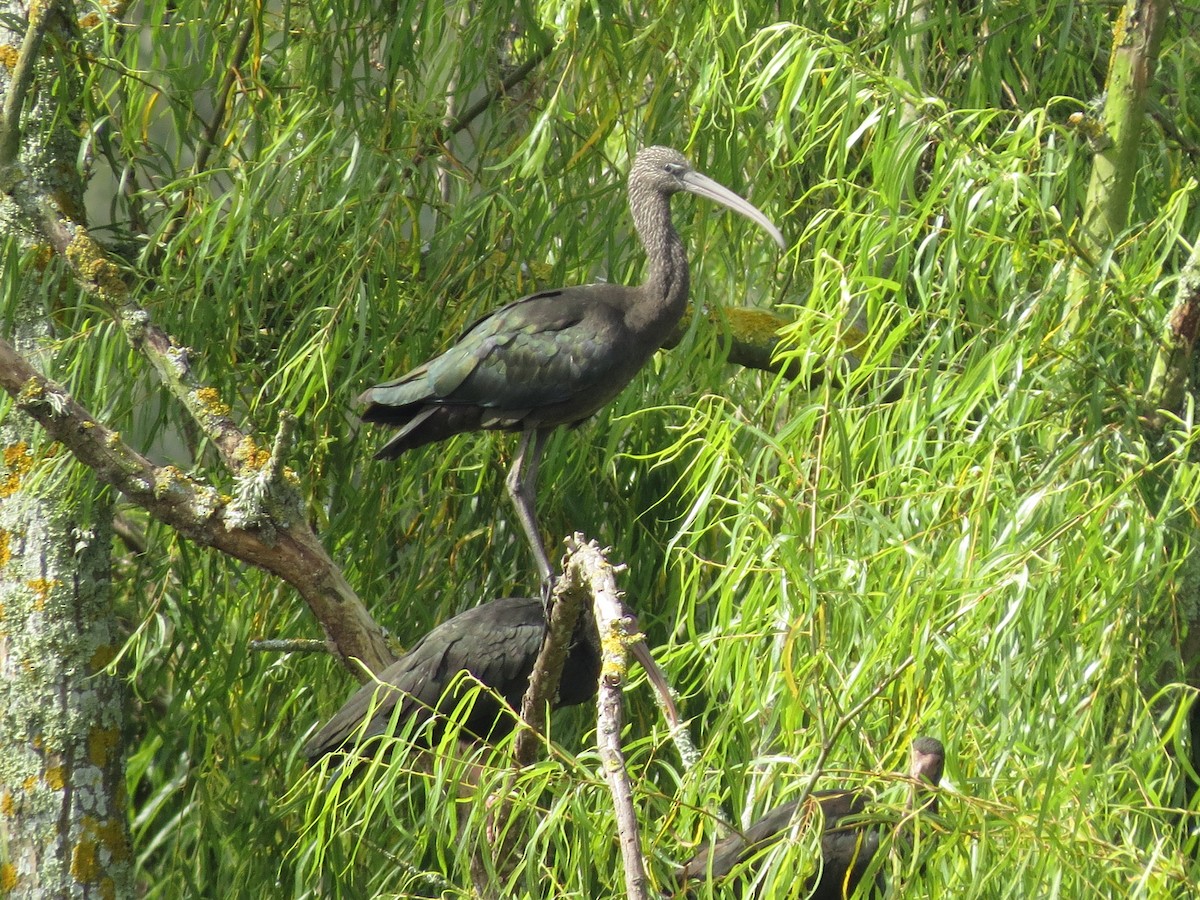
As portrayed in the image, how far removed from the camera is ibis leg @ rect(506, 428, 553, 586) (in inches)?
118

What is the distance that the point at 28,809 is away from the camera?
3119 mm

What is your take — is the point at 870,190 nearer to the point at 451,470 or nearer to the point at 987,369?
the point at 987,369

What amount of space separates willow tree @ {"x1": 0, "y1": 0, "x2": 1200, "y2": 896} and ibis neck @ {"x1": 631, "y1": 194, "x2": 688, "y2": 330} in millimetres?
74

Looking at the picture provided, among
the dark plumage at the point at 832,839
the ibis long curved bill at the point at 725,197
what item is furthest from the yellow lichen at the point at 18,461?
the dark plumage at the point at 832,839

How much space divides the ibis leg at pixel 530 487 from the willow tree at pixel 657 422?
0.19ft

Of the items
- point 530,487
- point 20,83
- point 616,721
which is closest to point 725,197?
point 530,487

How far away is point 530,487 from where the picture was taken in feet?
10.1

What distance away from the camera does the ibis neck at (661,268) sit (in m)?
3.13

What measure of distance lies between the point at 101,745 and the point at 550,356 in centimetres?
119

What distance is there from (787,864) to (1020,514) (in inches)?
22.6

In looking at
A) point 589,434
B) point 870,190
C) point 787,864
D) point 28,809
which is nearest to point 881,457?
point 870,190

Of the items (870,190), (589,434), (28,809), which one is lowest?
(28,809)

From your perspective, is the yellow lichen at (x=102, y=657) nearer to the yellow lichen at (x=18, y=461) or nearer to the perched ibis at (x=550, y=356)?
the yellow lichen at (x=18, y=461)

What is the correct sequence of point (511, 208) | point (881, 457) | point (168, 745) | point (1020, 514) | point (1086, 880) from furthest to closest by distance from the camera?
1. point (168, 745)
2. point (511, 208)
3. point (881, 457)
4. point (1020, 514)
5. point (1086, 880)
